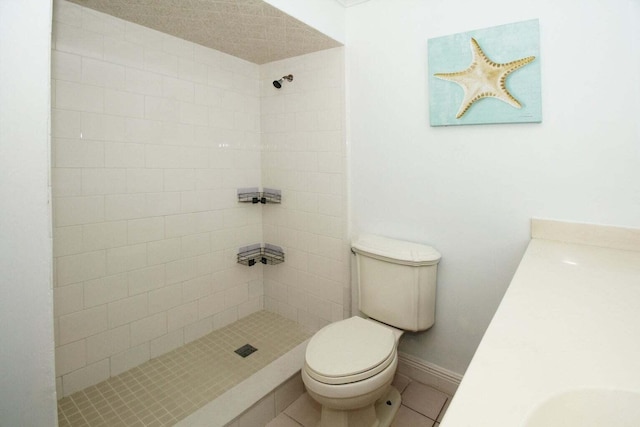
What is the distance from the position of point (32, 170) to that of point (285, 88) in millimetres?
1730

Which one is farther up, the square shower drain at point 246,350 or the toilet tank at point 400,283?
the toilet tank at point 400,283

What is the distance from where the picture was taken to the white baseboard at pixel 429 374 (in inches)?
72.5

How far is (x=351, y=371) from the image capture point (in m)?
1.35

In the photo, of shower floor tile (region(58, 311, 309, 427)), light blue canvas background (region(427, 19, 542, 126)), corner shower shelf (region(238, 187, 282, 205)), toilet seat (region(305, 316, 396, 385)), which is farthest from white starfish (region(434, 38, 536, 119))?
shower floor tile (region(58, 311, 309, 427))

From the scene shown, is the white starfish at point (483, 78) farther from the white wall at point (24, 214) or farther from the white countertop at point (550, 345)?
the white wall at point (24, 214)

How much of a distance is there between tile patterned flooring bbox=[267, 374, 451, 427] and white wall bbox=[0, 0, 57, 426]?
1.13 m

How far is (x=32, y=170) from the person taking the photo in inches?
32.7

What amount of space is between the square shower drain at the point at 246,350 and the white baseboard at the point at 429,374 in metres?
0.91

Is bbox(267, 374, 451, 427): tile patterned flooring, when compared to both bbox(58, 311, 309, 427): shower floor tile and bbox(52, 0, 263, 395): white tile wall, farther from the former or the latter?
bbox(52, 0, 263, 395): white tile wall

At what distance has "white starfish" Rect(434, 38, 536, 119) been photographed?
1.51 meters

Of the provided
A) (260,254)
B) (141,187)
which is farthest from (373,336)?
(141,187)

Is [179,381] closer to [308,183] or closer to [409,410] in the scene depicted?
[409,410]

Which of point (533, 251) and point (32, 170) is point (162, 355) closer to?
point (32, 170)

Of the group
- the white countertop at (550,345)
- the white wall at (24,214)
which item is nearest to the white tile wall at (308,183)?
the white countertop at (550,345)
